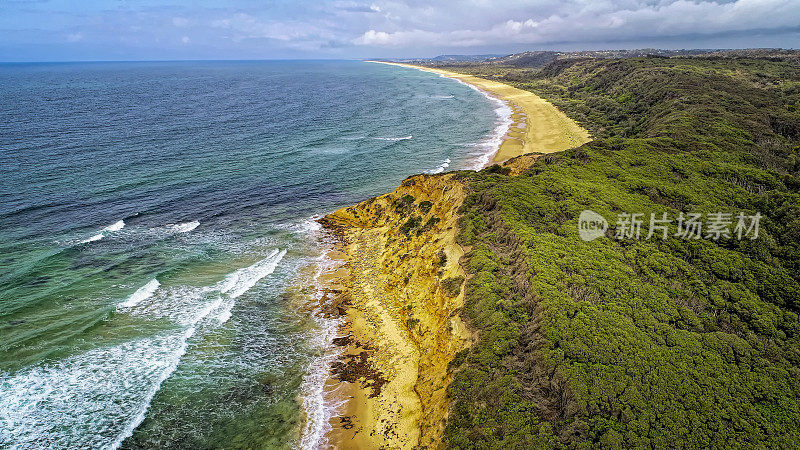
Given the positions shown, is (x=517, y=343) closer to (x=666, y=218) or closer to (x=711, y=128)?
(x=666, y=218)

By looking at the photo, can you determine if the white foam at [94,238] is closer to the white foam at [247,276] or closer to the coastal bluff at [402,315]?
the white foam at [247,276]

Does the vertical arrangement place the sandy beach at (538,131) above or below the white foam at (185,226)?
above

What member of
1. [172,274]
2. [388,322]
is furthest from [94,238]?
[388,322]

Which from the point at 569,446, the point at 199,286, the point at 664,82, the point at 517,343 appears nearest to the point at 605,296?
the point at 517,343

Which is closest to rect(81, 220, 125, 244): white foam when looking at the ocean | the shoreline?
the ocean

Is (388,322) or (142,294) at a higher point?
(142,294)

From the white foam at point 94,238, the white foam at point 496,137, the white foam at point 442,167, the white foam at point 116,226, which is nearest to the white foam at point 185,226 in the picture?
the white foam at point 116,226

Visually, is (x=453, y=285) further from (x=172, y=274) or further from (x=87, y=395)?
(x=172, y=274)
